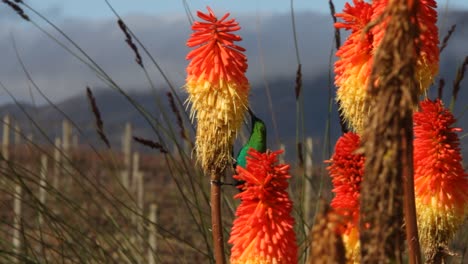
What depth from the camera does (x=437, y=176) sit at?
2.83 m

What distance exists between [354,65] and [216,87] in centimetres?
43

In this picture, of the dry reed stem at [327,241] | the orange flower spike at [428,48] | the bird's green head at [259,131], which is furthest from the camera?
the bird's green head at [259,131]

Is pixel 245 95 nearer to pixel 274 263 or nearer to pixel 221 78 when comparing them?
pixel 221 78

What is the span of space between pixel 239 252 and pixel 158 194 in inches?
1012

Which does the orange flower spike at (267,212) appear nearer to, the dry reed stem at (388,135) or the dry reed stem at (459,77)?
the dry reed stem at (388,135)

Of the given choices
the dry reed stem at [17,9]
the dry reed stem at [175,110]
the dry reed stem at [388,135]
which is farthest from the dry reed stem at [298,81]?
the dry reed stem at [388,135]

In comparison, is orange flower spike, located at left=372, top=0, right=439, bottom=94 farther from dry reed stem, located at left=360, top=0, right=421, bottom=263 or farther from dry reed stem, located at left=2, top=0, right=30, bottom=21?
dry reed stem, located at left=2, top=0, right=30, bottom=21

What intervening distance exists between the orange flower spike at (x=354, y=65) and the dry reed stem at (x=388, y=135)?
126 centimetres

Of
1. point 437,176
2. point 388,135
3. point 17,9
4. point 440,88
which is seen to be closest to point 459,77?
point 440,88

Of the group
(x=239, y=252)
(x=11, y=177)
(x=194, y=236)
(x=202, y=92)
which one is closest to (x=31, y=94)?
(x=11, y=177)

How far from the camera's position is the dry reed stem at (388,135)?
4.08 ft

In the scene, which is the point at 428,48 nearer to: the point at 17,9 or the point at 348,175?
the point at 348,175

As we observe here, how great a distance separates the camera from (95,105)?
12.6 feet

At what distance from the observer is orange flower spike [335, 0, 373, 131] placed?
2592 mm
